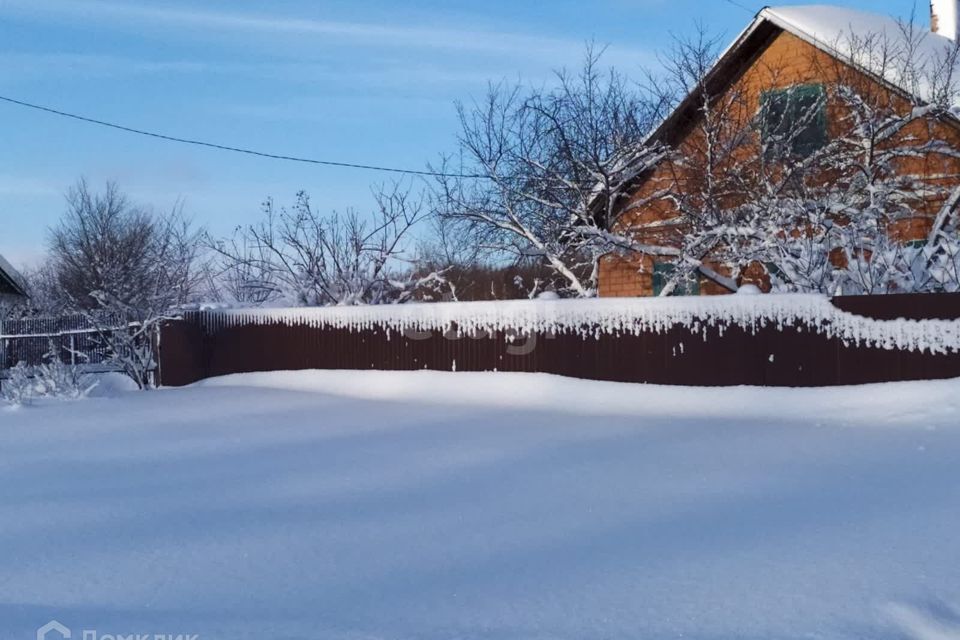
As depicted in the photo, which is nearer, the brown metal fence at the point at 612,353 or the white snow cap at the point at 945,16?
the brown metal fence at the point at 612,353

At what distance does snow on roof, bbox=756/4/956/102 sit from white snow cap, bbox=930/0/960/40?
2389 mm

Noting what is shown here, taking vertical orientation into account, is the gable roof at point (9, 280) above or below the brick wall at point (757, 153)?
below

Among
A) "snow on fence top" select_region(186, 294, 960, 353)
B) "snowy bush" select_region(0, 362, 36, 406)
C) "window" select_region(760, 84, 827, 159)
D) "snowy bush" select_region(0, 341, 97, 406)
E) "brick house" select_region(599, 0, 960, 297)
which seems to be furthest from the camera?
"snowy bush" select_region(0, 341, 97, 406)

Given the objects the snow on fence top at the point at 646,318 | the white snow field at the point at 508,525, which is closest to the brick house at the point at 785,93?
the snow on fence top at the point at 646,318

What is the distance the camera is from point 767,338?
12266mm

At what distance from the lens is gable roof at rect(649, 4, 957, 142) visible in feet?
52.9

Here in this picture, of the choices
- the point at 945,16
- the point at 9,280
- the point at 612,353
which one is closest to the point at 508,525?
the point at 612,353

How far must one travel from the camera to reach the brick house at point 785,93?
1642 cm

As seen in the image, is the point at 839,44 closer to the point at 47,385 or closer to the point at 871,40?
the point at 871,40

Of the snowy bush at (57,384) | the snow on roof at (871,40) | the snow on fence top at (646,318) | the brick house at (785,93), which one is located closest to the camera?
the snow on fence top at (646,318)

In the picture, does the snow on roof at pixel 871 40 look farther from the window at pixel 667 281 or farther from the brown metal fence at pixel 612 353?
the brown metal fence at pixel 612 353

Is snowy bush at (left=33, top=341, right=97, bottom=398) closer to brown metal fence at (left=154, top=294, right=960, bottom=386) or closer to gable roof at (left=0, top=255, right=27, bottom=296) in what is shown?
brown metal fence at (left=154, top=294, right=960, bottom=386)

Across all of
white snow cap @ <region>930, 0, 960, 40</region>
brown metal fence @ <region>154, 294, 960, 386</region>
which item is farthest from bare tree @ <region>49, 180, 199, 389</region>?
white snow cap @ <region>930, 0, 960, 40</region>

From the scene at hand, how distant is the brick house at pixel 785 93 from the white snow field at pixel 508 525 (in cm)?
682
